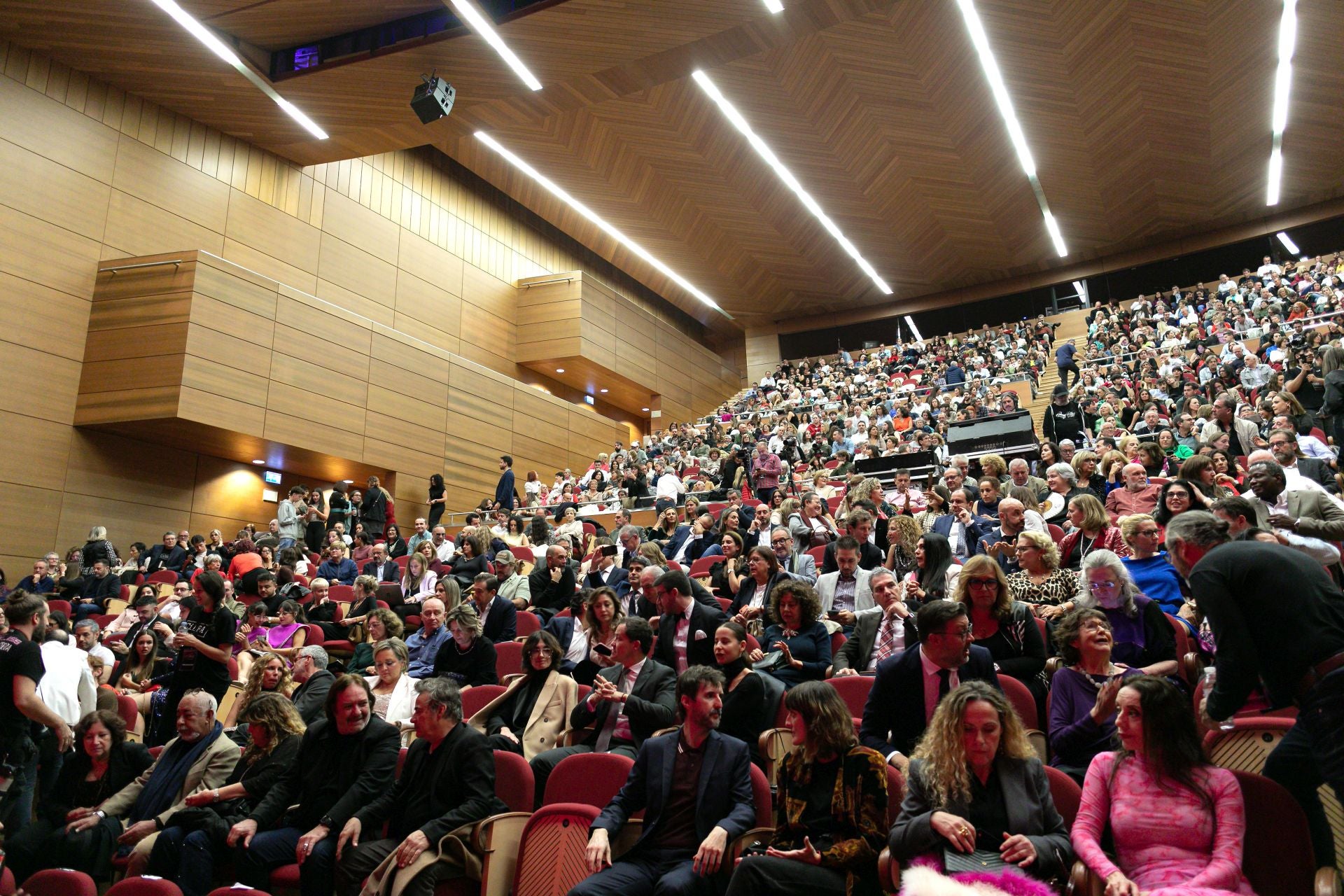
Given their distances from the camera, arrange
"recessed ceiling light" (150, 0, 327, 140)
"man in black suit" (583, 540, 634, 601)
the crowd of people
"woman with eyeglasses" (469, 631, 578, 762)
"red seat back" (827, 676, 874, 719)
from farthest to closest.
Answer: "recessed ceiling light" (150, 0, 327, 140), "man in black suit" (583, 540, 634, 601), "woman with eyeglasses" (469, 631, 578, 762), "red seat back" (827, 676, 874, 719), the crowd of people

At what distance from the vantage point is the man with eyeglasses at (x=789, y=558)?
15.7 ft

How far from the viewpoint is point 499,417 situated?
46.3ft

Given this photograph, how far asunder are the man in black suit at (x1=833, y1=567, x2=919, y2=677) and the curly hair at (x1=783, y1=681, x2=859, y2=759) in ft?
3.60

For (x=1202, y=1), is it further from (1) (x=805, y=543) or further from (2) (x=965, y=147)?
(1) (x=805, y=543)

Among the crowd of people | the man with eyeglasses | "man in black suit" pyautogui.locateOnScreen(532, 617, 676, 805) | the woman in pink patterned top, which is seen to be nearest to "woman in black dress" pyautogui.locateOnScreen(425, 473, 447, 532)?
the crowd of people

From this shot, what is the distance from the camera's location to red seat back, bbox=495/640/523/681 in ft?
15.1

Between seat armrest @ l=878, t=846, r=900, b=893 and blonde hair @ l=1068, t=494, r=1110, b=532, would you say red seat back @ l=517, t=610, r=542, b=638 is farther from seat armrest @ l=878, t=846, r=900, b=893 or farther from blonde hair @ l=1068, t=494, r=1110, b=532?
seat armrest @ l=878, t=846, r=900, b=893

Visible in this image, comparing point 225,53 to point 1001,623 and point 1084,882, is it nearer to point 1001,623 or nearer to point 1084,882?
point 1001,623

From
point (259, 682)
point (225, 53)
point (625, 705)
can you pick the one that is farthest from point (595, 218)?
point (625, 705)

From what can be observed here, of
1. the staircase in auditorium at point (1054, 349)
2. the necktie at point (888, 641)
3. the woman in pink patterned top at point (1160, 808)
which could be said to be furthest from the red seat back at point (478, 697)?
the staircase in auditorium at point (1054, 349)

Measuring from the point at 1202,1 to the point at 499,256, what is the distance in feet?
35.9

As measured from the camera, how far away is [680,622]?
12.9 feet

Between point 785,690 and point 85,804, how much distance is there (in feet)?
9.62

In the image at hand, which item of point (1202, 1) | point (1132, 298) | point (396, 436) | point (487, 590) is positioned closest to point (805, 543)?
point (487, 590)
